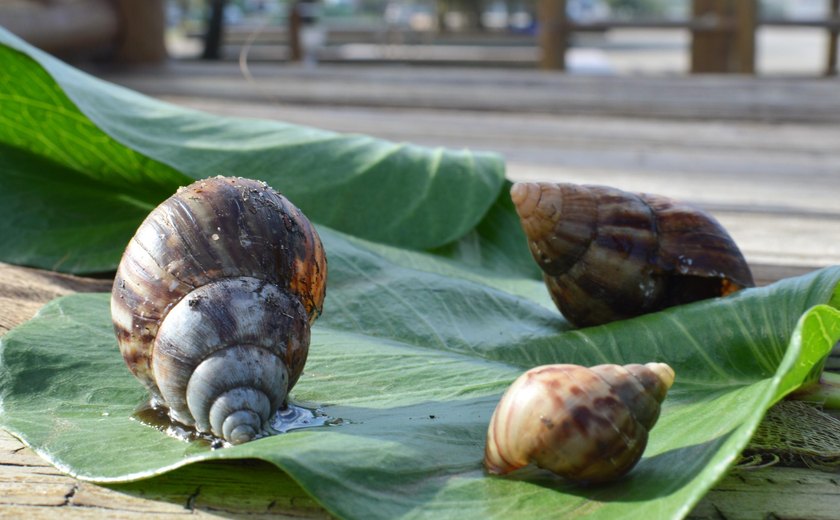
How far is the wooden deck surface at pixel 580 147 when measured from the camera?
3.38ft

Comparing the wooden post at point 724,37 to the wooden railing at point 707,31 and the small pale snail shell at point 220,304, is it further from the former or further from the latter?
the small pale snail shell at point 220,304

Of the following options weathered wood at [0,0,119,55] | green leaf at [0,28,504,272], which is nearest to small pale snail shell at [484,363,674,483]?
green leaf at [0,28,504,272]

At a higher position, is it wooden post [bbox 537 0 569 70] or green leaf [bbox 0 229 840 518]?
wooden post [bbox 537 0 569 70]

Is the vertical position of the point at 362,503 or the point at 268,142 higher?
the point at 268,142

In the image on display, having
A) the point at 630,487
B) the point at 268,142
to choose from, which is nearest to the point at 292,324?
the point at 630,487

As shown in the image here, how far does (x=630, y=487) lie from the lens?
972 mm

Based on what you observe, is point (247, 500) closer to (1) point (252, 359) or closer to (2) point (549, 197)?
(1) point (252, 359)

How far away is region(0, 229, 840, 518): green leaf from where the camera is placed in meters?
0.97

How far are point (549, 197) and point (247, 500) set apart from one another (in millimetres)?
626

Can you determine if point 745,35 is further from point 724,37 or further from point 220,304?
point 220,304

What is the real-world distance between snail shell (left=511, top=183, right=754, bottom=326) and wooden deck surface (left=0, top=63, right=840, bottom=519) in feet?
1.22

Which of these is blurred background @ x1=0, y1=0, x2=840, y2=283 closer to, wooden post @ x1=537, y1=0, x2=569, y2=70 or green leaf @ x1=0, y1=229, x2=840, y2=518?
wooden post @ x1=537, y1=0, x2=569, y2=70

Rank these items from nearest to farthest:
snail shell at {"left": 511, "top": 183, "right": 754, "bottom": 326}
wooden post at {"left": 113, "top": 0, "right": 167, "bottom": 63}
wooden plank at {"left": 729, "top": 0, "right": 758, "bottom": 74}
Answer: snail shell at {"left": 511, "top": 183, "right": 754, "bottom": 326} < wooden post at {"left": 113, "top": 0, "right": 167, "bottom": 63} < wooden plank at {"left": 729, "top": 0, "right": 758, "bottom": 74}

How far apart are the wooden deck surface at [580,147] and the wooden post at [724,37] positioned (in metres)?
1.41
